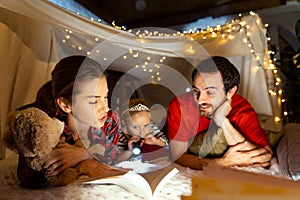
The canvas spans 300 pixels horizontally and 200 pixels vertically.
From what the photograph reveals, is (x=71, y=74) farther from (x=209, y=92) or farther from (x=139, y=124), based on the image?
(x=209, y=92)

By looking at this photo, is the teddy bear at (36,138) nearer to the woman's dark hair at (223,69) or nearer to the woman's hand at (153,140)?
the woman's hand at (153,140)

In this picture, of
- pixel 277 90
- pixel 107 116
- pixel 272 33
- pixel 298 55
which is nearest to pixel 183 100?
pixel 107 116

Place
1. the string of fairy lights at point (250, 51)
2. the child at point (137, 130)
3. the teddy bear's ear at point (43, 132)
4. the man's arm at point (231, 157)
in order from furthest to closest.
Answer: the string of fairy lights at point (250, 51) → the man's arm at point (231, 157) → the child at point (137, 130) → the teddy bear's ear at point (43, 132)

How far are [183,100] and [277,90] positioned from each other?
1.54ft

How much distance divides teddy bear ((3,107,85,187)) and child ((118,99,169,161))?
27 cm

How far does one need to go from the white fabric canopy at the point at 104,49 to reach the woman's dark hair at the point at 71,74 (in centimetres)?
7

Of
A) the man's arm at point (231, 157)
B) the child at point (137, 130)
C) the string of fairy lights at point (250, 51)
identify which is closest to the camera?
the child at point (137, 130)

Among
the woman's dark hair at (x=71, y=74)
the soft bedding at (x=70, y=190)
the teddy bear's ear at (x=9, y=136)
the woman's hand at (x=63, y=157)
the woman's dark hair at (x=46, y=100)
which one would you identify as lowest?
the soft bedding at (x=70, y=190)

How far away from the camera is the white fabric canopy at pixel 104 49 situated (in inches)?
41.6

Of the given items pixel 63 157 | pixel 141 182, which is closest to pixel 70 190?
pixel 63 157

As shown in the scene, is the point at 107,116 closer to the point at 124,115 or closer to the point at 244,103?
A: the point at 124,115

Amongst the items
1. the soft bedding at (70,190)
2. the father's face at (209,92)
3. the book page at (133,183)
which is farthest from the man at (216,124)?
the book page at (133,183)

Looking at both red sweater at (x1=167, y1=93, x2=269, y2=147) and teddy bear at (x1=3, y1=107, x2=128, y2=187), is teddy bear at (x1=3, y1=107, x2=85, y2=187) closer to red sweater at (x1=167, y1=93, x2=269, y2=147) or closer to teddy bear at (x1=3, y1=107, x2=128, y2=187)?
teddy bear at (x1=3, y1=107, x2=128, y2=187)

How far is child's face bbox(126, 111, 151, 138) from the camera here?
3.87ft
